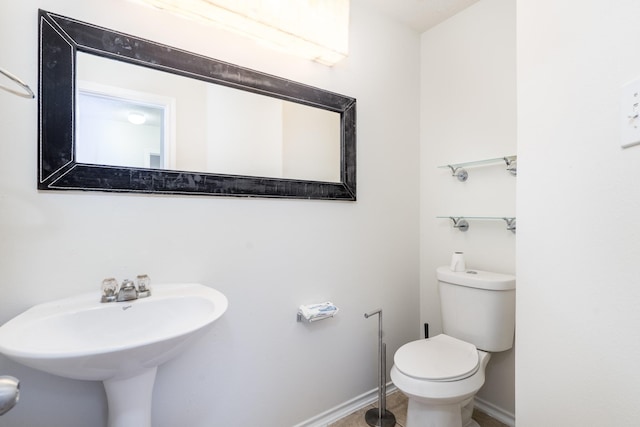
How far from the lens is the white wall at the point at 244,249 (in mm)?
928

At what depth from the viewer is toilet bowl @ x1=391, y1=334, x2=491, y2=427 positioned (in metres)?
1.17

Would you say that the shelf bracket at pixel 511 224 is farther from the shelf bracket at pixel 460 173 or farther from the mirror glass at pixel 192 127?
the mirror glass at pixel 192 127

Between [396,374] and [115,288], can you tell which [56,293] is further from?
[396,374]

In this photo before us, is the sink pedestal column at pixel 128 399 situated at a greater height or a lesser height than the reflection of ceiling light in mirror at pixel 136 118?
lesser

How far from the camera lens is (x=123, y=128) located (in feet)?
3.50

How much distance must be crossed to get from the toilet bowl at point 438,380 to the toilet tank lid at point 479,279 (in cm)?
32

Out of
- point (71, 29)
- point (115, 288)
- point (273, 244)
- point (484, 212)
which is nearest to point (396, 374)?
point (273, 244)

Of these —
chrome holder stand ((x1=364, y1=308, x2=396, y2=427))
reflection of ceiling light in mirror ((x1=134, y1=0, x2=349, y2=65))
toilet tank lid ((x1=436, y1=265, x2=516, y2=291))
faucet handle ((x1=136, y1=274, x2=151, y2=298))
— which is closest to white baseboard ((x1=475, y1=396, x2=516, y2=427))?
chrome holder stand ((x1=364, y1=308, x2=396, y2=427))

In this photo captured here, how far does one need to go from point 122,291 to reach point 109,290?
4 centimetres

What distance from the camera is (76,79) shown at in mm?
993

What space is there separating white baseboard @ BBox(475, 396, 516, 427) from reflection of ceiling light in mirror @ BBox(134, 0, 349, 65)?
81.3 inches

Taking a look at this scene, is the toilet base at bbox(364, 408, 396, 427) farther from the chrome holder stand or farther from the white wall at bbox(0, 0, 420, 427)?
the white wall at bbox(0, 0, 420, 427)

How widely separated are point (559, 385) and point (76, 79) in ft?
5.58

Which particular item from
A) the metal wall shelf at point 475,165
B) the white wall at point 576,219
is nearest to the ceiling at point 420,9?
the metal wall shelf at point 475,165
